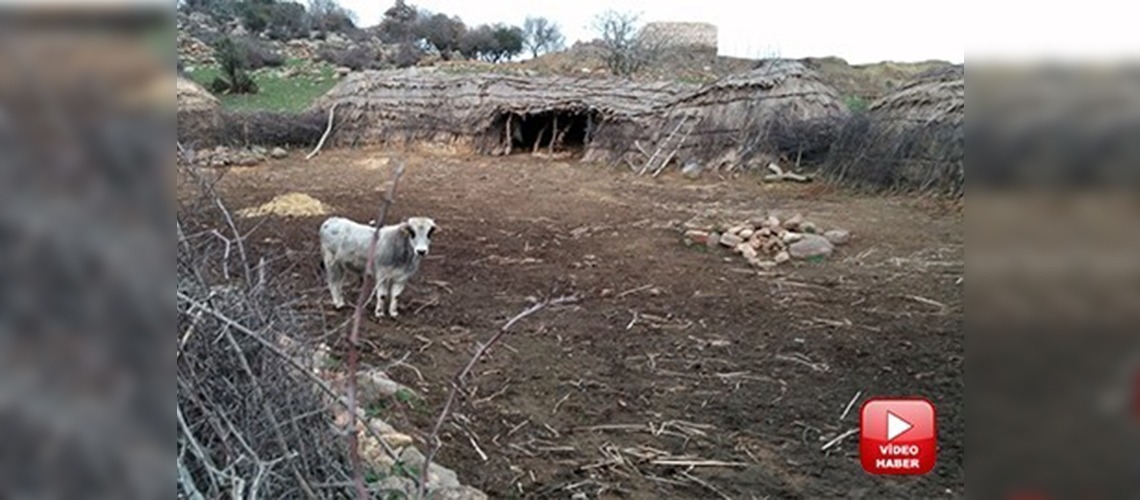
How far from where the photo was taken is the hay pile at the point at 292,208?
812 cm

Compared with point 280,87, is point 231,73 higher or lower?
higher

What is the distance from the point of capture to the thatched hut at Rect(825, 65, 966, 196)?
8453mm

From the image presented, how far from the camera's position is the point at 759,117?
39.2 ft

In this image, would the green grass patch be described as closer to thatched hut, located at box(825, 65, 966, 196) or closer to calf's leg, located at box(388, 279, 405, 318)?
thatched hut, located at box(825, 65, 966, 196)

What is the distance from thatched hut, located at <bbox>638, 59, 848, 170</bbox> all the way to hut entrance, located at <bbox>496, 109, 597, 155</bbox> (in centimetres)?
203

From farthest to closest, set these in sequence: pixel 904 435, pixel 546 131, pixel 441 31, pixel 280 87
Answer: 1. pixel 441 31
2. pixel 280 87
3. pixel 546 131
4. pixel 904 435

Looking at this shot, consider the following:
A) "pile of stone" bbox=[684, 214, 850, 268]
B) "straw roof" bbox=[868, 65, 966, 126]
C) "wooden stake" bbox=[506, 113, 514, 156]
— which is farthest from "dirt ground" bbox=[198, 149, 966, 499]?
"wooden stake" bbox=[506, 113, 514, 156]

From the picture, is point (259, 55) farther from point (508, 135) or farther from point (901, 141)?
point (901, 141)

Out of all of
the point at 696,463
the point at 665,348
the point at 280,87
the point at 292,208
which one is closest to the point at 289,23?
the point at 280,87

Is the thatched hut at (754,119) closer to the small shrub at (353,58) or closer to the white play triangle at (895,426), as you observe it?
the white play triangle at (895,426)

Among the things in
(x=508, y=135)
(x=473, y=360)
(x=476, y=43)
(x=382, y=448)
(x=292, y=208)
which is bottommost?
(x=292, y=208)

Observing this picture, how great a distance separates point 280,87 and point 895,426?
2207 centimetres

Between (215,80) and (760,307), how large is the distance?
17022 mm

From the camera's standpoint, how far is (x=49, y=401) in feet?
1.13
